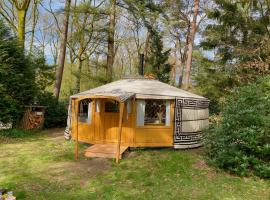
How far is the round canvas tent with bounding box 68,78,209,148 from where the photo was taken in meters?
10.4

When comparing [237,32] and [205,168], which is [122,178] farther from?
[237,32]

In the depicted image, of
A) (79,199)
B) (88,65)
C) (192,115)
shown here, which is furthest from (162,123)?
(88,65)

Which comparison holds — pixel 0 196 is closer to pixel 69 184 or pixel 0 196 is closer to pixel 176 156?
pixel 69 184

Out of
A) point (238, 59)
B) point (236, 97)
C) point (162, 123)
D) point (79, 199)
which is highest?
point (238, 59)

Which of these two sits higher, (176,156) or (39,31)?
(39,31)

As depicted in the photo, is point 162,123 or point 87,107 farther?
point 87,107

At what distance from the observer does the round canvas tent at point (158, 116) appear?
1043 centimetres

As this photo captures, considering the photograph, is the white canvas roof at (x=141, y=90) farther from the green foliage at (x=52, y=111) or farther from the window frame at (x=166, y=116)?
the green foliage at (x=52, y=111)

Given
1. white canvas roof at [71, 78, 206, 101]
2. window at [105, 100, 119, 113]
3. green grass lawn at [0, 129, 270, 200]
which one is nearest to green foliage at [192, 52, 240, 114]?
white canvas roof at [71, 78, 206, 101]

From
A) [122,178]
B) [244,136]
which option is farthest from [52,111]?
[244,136]

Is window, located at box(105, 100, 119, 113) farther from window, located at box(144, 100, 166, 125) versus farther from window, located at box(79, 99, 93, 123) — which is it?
window, located at box(144, 100, 166, 125)

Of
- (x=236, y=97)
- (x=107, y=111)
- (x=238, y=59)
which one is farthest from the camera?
(x=238, y=59)

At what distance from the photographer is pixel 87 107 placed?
38.6ft

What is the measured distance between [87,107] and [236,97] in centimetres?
525
